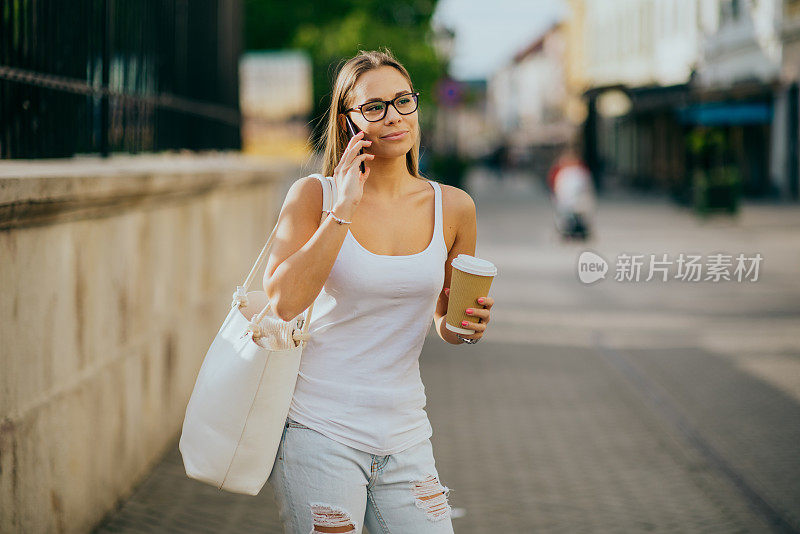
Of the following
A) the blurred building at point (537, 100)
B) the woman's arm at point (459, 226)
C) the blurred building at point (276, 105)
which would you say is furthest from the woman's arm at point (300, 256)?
the blurred building at point (537, 100)

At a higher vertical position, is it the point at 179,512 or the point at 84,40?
the point at 84,40

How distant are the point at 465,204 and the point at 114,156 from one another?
3660mm

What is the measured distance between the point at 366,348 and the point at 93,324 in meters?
2.35

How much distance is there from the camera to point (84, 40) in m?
5.40

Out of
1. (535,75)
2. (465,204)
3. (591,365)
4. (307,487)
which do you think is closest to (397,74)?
(465,204)

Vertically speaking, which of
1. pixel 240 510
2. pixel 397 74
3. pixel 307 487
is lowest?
pixel 240 510

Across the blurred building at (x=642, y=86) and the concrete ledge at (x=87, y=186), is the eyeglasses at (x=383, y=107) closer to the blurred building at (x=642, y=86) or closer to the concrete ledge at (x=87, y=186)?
the concrete ledge at (x=87, y=186)

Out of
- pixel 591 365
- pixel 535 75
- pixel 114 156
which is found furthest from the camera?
pixel 535 75

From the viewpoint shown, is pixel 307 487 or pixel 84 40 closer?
pixel 307 487

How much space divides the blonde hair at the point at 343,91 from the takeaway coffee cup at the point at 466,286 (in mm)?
399

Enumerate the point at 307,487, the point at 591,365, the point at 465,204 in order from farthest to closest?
the point at 591,365
the point at 465,204
the point at 307,487

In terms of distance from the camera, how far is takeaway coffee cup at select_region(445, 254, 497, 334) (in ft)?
8.89

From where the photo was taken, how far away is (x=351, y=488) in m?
2.70

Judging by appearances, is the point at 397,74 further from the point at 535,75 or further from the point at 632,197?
the point at 535,75
